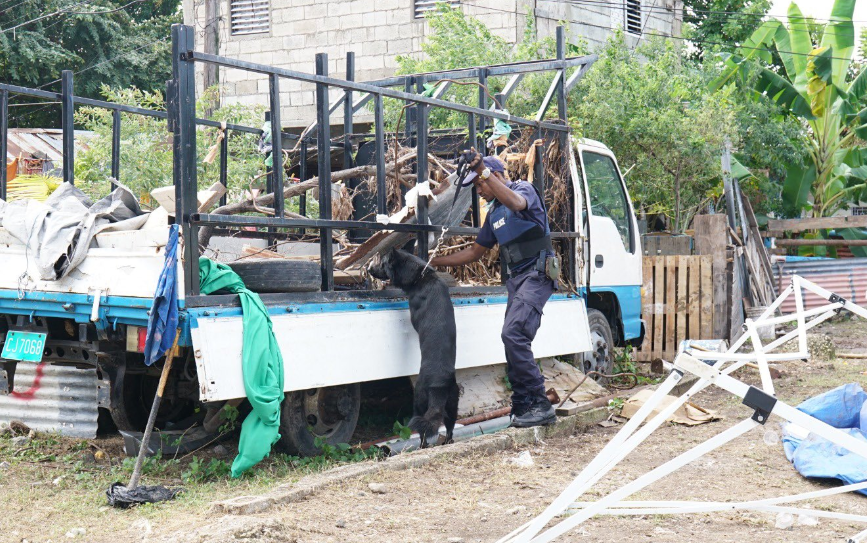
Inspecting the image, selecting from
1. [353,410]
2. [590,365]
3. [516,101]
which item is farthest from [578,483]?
[516,101]

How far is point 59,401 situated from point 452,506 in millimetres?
2706

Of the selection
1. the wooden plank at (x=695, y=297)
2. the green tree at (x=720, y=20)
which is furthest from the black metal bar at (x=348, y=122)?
the green tree at (x=720, y=20)

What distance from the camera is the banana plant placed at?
1436 cm

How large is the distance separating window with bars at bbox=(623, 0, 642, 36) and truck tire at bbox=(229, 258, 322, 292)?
511 inches

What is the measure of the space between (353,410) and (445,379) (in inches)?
26.6

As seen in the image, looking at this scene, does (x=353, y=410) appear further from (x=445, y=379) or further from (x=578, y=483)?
Answer: (x=578, y=483)

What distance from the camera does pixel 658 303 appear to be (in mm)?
10320

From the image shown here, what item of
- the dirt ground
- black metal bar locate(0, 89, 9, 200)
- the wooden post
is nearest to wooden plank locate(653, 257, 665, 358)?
the wooden post

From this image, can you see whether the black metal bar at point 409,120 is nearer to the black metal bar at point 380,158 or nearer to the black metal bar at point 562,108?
the black metal bar at point 562,108

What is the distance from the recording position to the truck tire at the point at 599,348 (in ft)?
26.3

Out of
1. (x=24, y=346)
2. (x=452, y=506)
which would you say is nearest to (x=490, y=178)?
(x=452, y=506)

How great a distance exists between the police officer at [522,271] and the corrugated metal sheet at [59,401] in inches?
92.8

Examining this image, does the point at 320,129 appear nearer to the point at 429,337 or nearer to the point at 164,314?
the point at 429,337

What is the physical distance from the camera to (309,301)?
5188 mm
